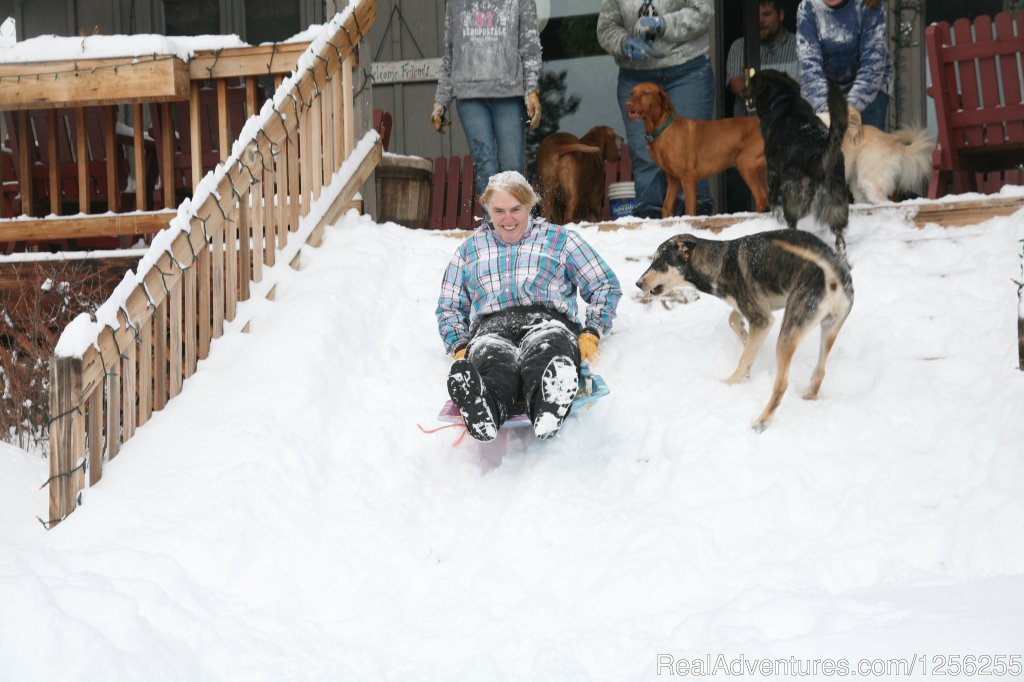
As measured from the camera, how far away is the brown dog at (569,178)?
759 cm

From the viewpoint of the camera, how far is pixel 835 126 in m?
5.43

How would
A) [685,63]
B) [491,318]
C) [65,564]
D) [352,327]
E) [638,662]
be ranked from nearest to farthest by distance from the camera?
[638,662] → [65,564] → [491,318] → [352,327] → [685,63]

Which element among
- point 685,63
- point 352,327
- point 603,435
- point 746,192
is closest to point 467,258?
point 352,327

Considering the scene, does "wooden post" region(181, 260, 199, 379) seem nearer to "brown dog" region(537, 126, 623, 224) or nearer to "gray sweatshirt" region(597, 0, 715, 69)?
"brown dog" region(537, 126, 623, 224)

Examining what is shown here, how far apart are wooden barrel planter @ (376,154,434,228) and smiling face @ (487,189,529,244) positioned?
2.36 metres

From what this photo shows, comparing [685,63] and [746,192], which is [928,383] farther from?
[746,192]

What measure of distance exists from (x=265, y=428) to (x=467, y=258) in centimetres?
134

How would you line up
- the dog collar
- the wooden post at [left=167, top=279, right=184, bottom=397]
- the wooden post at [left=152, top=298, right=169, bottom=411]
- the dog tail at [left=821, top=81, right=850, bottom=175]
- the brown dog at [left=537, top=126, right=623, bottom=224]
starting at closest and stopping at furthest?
1. the wooden post at [left=152, top=298, right=169, bottom=411]
2. the wooden post at [left=167, top=279, right=184, bottom=397]
3. the dog tail at [left=821, top=81, right=850, bottom=175]
4. the dog collar
5. the brown dog at [left=537, top=126, right=623, bottom=224]

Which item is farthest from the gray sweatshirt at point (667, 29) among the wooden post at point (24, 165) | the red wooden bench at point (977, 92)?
the wooden post at point (24, 165)

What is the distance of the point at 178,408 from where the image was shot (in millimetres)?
4445

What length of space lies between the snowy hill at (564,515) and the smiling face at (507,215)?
0.78 m

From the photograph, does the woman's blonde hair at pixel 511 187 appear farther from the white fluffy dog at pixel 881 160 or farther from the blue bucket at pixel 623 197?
the blue bucket at pixel 623 197

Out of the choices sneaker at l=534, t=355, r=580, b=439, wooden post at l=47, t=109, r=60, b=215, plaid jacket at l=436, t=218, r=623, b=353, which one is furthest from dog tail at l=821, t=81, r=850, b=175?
wooden post at l=47, t=109, r=60, b=215

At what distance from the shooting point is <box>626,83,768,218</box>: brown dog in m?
6.75
